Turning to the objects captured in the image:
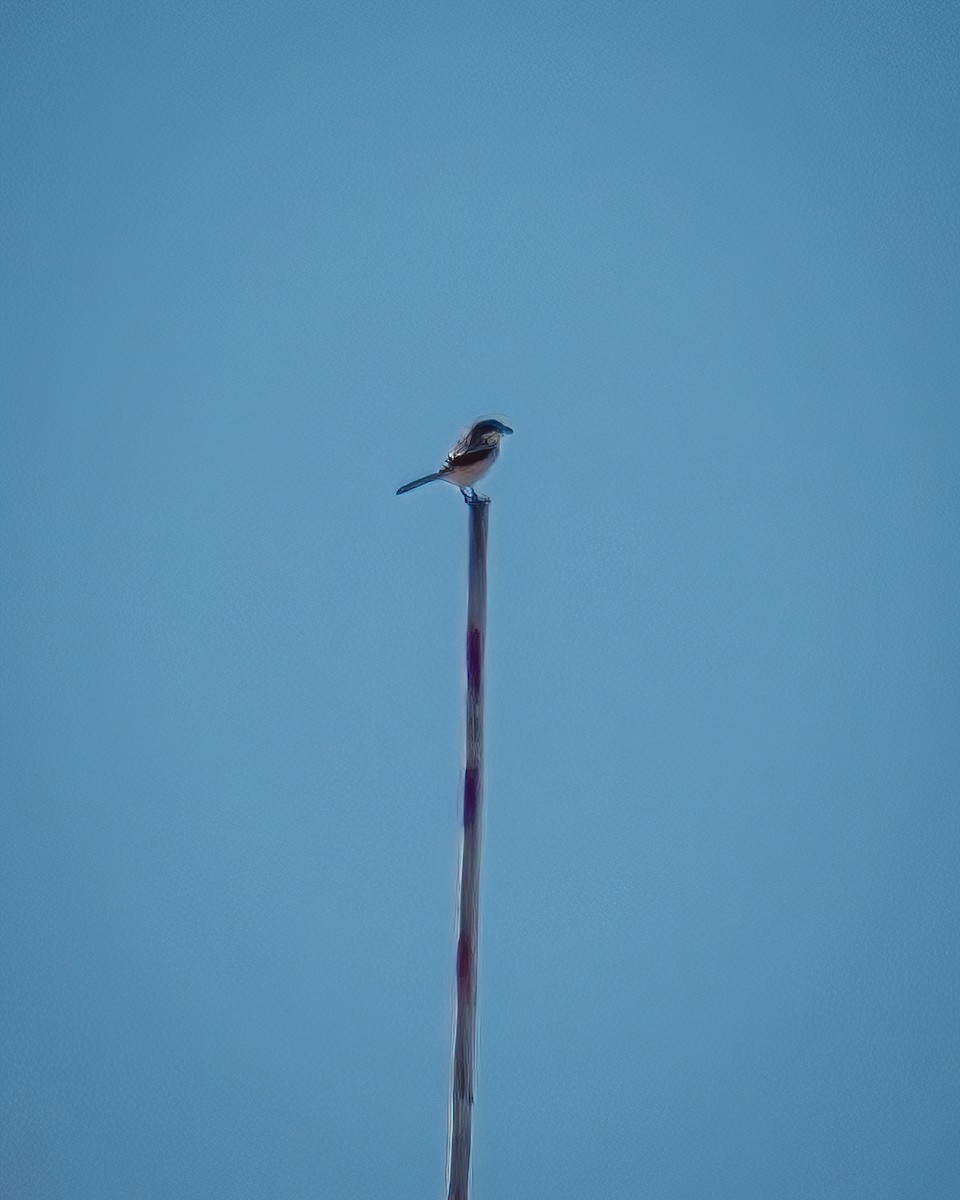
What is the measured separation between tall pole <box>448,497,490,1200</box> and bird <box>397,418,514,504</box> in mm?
13

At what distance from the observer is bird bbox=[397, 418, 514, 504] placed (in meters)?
0.73

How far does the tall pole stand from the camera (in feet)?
2.43

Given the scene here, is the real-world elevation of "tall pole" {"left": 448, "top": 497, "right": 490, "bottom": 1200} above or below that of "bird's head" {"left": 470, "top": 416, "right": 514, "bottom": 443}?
below

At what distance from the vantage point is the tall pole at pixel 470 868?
741 mm

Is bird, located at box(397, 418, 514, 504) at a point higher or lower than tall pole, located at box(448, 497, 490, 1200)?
higher

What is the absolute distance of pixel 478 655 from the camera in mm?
748

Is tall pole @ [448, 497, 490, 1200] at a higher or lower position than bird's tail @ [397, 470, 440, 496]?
lower

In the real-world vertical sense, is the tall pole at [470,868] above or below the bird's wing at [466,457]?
below

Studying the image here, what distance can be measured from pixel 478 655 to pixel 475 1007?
214 mm

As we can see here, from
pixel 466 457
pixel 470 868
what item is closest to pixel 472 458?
pixel 466 457

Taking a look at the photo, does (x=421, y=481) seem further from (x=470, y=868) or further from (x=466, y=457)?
(x=470, y=868)

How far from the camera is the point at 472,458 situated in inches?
28.8

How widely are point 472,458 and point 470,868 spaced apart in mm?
248

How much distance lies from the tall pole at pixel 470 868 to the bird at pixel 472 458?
0.01 m
